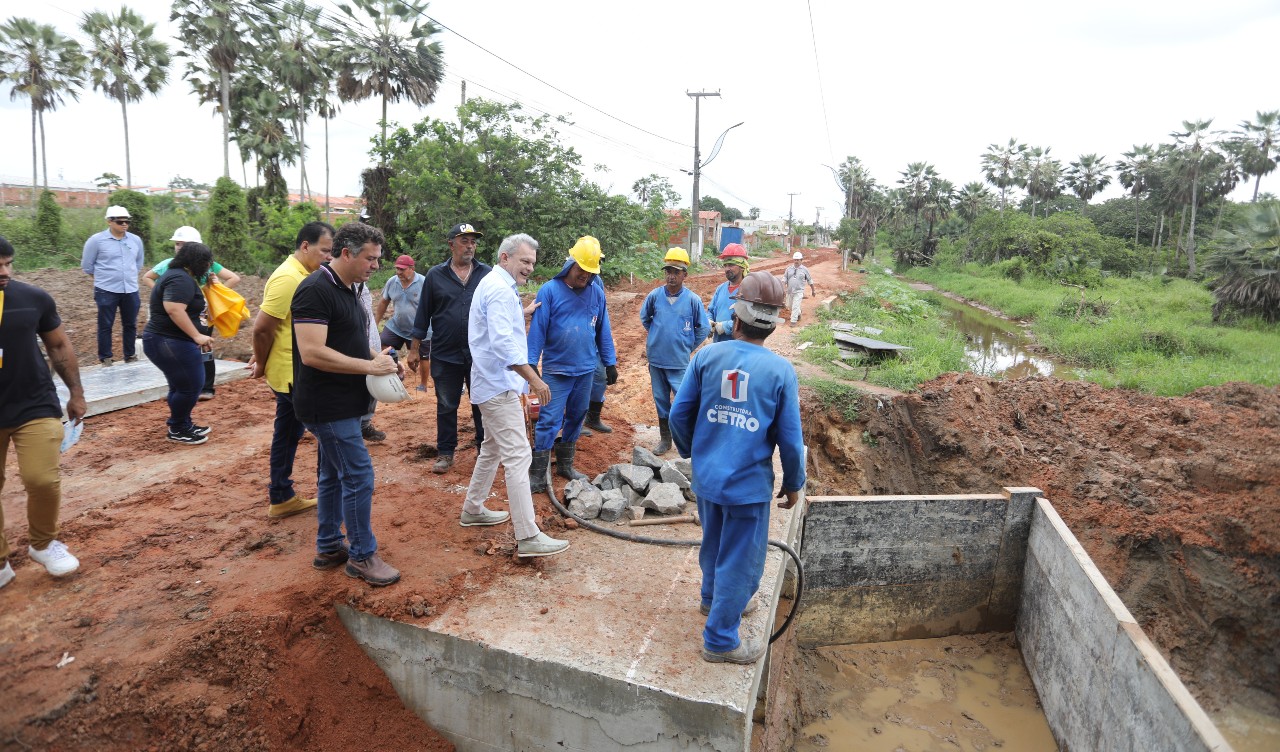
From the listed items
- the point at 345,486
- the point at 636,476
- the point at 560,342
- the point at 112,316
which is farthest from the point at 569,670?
the point at 112,316

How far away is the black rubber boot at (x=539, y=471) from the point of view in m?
4.64

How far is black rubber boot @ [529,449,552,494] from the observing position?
4637 millimetres

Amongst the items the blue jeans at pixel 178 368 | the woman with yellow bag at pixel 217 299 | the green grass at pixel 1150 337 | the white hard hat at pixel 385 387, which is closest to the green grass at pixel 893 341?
the green grass at pixel 1150 337

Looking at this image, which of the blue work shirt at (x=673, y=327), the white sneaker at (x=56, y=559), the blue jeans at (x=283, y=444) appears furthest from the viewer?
the blue work shirt at (x=673, y=327)

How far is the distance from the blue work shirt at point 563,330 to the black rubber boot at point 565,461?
2.13ft

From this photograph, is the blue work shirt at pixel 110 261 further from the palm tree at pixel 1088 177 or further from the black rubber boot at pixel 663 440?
the palm tree at pixel 1088 177

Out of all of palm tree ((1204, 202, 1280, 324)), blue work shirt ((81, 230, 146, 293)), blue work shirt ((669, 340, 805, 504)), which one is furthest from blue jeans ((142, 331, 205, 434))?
palm tree ((1204, 202, 1280, 324))

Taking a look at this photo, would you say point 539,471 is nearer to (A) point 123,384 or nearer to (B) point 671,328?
(B) point 671,328

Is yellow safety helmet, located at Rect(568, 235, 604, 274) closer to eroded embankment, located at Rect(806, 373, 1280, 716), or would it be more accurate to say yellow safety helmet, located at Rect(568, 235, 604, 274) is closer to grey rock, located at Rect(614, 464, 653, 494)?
grey rock, located at Rect(614, 464, 653, 494)

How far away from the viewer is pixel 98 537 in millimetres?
3803

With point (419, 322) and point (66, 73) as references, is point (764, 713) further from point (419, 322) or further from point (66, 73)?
point (66, 73)

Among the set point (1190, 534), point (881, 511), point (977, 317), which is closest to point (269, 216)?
point (881, 511)

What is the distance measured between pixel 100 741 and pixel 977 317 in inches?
1035

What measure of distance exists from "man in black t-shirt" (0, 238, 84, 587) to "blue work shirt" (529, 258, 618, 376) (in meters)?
2.59
